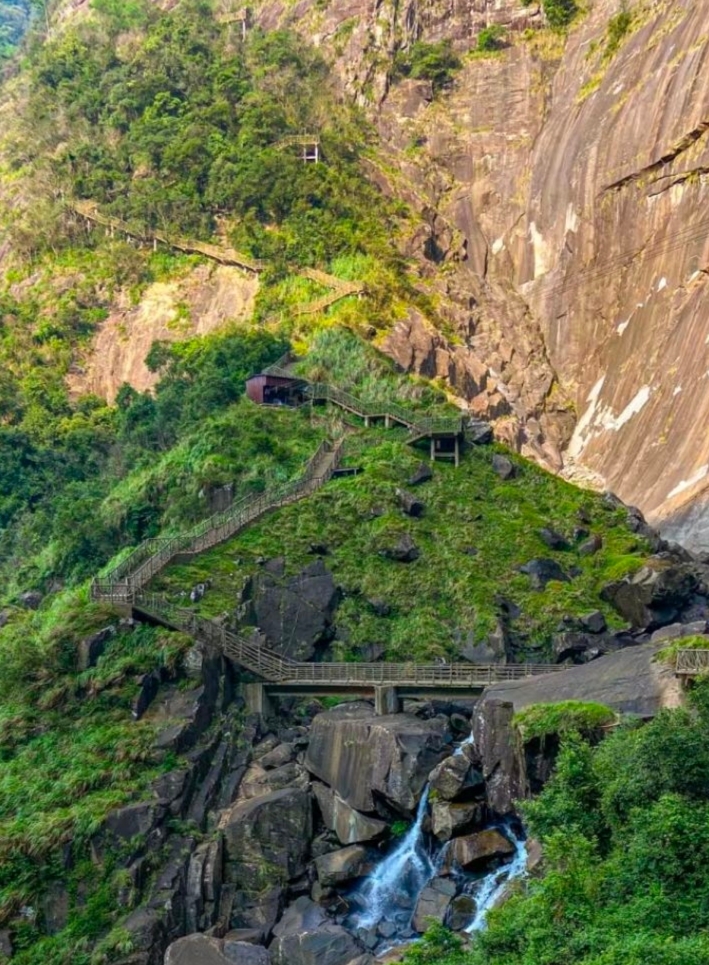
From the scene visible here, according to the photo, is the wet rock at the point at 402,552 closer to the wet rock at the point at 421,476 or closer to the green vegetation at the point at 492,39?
the wet rock at the point at 421,476

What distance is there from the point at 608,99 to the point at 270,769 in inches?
2042

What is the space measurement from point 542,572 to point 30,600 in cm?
1860

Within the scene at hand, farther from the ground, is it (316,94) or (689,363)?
(316,94)

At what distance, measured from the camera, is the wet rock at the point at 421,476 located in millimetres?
46969

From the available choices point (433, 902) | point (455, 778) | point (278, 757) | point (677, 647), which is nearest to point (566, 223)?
point (278, 757)

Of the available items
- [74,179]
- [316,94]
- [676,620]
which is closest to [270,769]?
[676,620]

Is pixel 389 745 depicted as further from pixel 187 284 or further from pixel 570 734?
pixel 187 284

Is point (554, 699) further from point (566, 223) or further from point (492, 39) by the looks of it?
point (492, 39)

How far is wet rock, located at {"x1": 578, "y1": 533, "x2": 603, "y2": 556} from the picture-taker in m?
44.7

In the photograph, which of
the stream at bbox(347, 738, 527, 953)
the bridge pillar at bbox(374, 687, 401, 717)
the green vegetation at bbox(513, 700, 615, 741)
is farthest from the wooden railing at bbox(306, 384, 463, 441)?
the green vegetation at bbox(513, 700, 615, 741)

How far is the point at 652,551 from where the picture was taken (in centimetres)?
4372

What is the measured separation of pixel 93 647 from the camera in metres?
35.8

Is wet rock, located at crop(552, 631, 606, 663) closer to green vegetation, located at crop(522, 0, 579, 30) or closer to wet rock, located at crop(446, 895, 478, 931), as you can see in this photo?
wet rock, located at crop(446, 895, 478, 931)

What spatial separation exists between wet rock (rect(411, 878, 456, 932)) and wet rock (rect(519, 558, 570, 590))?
47.9 ft
